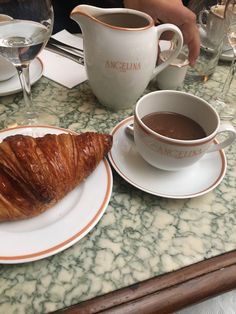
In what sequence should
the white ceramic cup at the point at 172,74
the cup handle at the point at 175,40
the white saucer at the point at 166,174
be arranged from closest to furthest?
1. the white saucer at the point at 166,174
2. the cup handle at the point at 175,40
3. the white ceramic cup at the point at 172,74

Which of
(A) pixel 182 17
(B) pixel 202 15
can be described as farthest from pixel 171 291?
(B) pixel 202 15

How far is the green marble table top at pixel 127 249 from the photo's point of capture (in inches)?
16.7

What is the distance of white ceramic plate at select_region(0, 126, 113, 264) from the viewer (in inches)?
16.8

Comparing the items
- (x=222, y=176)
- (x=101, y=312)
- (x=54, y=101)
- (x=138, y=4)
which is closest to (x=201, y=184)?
(x=222, y=176)

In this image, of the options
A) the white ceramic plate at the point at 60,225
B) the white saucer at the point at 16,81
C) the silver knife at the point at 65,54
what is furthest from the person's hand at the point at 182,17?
the white ceramic plate at the point at 60,225

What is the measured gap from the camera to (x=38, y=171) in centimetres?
46

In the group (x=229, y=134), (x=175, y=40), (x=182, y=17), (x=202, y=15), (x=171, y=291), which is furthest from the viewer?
(x=202, y=15)

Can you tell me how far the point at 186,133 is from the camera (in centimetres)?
56

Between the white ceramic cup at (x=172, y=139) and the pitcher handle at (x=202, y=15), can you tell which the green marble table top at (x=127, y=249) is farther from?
the pitcher handle at (x=202, y=15)

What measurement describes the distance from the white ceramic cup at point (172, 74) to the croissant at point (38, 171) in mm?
347

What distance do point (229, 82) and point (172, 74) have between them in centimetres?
16

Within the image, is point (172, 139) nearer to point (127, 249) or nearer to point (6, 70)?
point (127, 249)

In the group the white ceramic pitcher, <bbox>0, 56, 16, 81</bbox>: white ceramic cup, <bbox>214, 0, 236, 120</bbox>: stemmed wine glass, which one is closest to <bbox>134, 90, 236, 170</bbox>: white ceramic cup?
the white ceramic pitcher

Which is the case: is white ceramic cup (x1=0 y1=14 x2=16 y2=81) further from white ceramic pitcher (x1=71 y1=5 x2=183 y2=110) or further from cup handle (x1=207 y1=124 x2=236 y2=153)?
cup handle (x1=207 y1=124 x2=236 y2=153)
